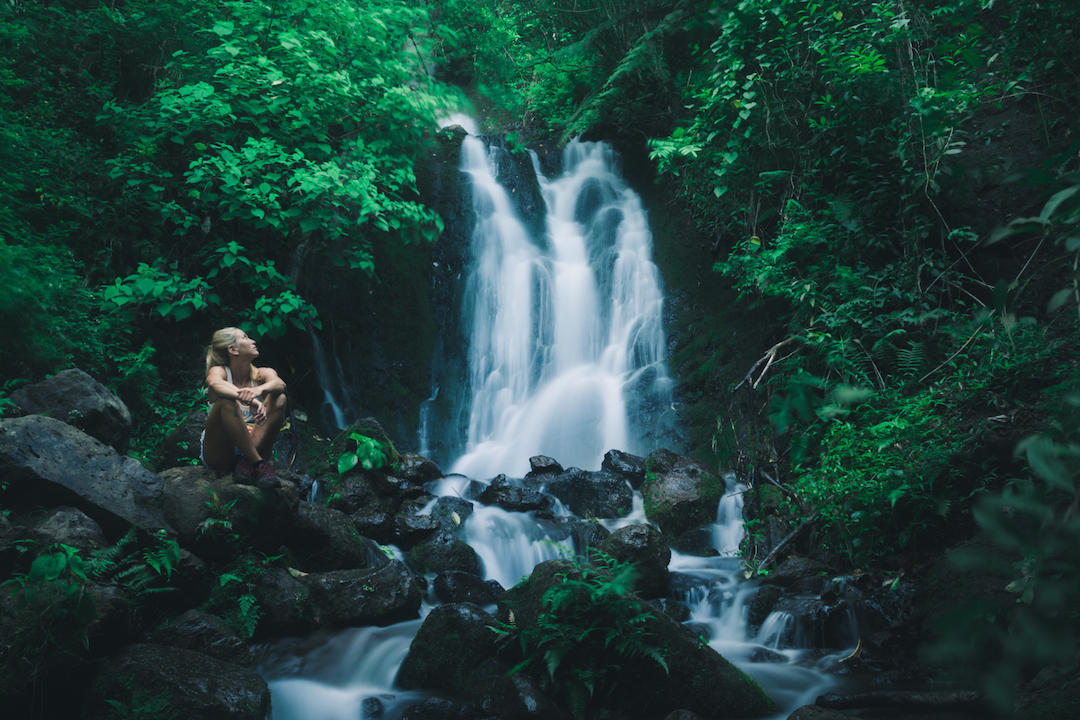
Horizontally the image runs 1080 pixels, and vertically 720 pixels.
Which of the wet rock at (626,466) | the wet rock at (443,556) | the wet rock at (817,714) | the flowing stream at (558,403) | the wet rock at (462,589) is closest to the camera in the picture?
the wet rock at (817,714)

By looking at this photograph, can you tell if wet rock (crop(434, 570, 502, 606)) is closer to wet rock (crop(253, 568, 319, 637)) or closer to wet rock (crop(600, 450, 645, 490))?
wet rock (crop(253, 568, 319, 637))

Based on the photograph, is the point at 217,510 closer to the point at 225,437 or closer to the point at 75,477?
the point at 225,437

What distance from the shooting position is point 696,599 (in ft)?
18.5

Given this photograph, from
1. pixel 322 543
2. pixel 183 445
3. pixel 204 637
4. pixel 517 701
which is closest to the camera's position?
A: pixel 517 701

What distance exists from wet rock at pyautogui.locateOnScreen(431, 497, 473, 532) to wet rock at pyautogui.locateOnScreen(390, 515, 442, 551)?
8.7 inches

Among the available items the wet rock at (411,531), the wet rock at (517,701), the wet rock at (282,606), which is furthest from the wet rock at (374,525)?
the wet rock at (517,701)

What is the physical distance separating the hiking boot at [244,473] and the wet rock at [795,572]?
4.84 metres

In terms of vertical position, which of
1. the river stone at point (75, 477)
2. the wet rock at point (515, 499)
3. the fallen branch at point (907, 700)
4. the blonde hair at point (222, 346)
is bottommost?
the fallen branch at point (907, 700)

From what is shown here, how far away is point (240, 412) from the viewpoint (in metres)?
4.73

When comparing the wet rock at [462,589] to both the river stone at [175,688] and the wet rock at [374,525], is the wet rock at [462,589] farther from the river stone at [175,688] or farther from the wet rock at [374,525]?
the river stone at [175,688]

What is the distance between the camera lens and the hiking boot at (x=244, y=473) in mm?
4875

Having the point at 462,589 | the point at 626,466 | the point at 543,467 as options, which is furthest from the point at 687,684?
the point at 543,467

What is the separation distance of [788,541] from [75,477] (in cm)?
626

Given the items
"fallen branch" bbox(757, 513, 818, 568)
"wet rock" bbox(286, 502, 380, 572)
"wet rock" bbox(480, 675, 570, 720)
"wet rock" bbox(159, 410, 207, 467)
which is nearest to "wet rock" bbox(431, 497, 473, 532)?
"wet rock" bbox(286, 502, 380, 572)
